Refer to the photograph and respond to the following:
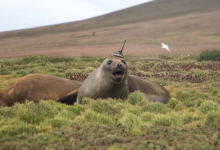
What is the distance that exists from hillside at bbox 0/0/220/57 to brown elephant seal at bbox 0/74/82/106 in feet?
157

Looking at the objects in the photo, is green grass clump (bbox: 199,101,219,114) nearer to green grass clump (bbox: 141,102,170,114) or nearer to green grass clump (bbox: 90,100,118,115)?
green grass clump (bbox: 141,102,170,114)

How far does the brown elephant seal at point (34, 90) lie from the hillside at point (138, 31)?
4785 cm

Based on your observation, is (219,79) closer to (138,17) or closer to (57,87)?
(57,87)

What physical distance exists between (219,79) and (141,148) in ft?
41.4

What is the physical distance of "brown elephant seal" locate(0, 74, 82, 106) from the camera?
9.04 metres

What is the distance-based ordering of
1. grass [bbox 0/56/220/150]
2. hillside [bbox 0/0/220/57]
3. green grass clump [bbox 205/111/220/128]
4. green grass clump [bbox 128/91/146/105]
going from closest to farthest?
grass [bbox 0/56/220/150] < green grass clump [bbox 205/111/220/128] < green grass clump [bbox 128/91/146/105] < hillside [bbox 0/0/220/57]

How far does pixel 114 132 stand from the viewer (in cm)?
557

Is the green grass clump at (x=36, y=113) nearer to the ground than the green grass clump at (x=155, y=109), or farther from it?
farther from it

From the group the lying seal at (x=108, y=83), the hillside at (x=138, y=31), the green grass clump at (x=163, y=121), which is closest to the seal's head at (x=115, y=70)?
the lying seal at (x=108, y=83)

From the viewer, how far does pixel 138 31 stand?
294 feet

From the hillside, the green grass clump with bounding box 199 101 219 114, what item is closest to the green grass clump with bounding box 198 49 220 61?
the green grass clump with bounding box 199 101 219 114

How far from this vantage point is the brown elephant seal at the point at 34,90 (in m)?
9.04

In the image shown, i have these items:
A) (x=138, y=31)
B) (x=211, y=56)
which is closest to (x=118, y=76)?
(x=211, y=56)

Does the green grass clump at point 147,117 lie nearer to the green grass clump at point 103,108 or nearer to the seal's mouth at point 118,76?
the green grass clump at point 103,108
